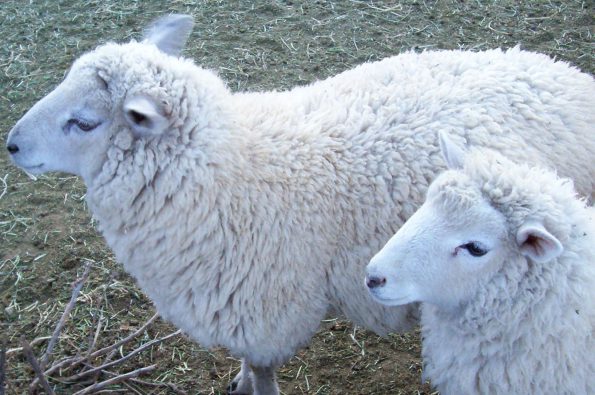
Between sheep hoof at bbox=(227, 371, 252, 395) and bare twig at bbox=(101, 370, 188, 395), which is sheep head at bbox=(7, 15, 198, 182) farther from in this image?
sheep hoof at bbox=(227, 371, 252, 395)

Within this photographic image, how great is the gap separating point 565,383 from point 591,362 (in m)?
0.13

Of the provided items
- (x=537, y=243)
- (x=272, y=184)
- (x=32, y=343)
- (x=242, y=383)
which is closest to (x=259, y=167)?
(x=272, y=184)

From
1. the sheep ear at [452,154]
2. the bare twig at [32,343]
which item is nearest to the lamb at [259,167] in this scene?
the sheep ear at [452,154]

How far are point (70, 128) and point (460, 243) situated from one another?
1692mm

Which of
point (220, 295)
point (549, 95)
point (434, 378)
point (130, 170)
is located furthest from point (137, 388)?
point (549, 95)

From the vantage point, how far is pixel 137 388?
3613 mm

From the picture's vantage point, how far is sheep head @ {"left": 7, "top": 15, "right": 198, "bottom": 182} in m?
2.72

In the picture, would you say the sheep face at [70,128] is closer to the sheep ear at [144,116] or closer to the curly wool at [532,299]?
the sheep ear at [144,116]

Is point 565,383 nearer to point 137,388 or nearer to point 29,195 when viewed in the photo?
point 137,388

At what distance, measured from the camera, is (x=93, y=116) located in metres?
2.74

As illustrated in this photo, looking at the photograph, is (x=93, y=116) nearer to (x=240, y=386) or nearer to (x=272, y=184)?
(x=272, y=184)

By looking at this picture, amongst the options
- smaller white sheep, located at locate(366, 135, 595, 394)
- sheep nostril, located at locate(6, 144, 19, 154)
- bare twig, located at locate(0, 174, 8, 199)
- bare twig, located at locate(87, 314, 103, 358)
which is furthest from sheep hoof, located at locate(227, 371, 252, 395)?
bare twig, located at locate(0, 174, 8, 199)

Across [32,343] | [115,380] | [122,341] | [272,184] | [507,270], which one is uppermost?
[507,270]

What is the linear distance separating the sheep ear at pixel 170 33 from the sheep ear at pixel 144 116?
26.8 inches
